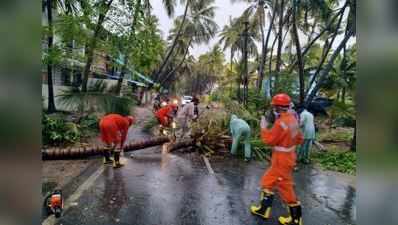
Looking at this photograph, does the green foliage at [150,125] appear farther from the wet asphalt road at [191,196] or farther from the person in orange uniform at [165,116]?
the wet asphalt road at [191,196]

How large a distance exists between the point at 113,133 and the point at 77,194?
2.13 m

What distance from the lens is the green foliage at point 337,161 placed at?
7508 mm

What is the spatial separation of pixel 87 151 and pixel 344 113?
25.3ft

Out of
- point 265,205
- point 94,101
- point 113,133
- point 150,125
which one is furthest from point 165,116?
point 265,205

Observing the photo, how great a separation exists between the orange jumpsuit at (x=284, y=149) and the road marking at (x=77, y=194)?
2.98m

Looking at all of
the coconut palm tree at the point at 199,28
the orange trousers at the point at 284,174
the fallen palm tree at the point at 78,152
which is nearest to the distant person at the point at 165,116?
the fallen palm tree at the point at 78,152

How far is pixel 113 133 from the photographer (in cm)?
672

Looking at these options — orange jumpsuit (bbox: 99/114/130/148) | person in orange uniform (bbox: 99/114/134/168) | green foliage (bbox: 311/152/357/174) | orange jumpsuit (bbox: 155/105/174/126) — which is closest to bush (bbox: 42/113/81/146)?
person in orange uniform (bbox: 99/114/134/168)

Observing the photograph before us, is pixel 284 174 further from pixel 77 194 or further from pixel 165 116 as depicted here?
pixel 165 116

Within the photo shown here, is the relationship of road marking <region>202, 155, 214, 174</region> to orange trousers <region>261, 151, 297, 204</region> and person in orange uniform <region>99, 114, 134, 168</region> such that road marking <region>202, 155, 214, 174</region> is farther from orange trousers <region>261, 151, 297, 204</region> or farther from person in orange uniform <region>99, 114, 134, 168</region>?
orange trousers <region>261, 151, 297, 204</region>
